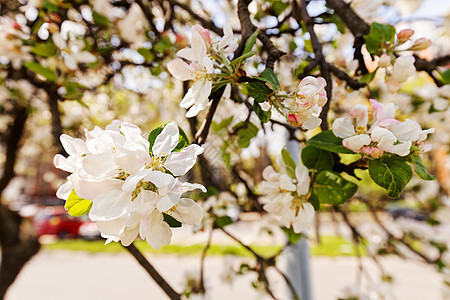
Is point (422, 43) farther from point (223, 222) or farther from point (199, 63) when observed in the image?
point (223, 222)

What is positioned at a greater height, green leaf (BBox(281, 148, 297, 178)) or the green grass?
green leaf (BBox(281, 148, 297, 178))

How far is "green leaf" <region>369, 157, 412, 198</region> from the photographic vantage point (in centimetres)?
53

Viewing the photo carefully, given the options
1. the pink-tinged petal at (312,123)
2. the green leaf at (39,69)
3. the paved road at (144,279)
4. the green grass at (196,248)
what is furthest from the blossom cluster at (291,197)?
the green grass at (196,248)

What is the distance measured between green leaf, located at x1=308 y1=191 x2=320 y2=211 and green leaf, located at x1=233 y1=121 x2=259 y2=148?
0.18 metres

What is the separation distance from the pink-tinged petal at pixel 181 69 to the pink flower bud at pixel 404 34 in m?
0.49

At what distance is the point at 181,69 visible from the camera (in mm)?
608

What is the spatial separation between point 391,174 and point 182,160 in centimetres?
33

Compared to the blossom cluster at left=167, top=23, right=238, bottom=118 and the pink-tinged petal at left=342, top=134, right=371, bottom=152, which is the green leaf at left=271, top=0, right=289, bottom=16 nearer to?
the blossom cluster at left=167, top=23, right=238, bottom=118

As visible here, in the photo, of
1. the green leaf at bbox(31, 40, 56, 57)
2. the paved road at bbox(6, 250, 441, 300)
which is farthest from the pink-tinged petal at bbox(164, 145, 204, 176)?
the paved road at bbox(6, 250, 441, 300)

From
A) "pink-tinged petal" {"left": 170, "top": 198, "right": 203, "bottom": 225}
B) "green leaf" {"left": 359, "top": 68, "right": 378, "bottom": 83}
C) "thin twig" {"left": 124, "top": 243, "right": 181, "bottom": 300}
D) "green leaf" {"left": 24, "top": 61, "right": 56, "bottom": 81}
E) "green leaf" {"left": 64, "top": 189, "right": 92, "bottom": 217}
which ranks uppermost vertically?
"green leaf" {"left": 359, "top": 68, "right": 378, "bottom": 83}

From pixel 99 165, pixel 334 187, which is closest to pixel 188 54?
pixel 99 165

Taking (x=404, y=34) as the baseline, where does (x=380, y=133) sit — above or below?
below

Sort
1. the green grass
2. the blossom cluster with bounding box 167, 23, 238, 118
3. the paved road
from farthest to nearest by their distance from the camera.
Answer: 1. the green grass
2. the paved road
3. the blossom cluster with bounding box 167, 23, 238, 118

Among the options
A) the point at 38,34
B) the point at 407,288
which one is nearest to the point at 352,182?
the point at 38,34
